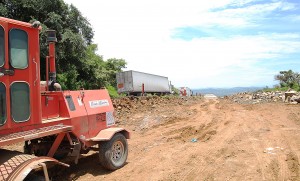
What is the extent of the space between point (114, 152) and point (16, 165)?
3235 millimetres

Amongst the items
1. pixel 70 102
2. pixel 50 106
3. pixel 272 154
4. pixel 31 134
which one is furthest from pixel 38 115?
pixel 272 154

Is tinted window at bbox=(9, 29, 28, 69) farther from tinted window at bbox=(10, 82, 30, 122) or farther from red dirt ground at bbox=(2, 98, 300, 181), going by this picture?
red dirt ground at bbox=(2, 98, 300, 181)

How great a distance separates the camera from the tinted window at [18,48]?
5062 mm

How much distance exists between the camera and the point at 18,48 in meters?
5.18

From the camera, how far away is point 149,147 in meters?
10.4

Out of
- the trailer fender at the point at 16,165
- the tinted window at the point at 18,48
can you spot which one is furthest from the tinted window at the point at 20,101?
the trailer fender at the point at 16,165

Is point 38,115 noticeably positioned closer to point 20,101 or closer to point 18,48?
point 20,101

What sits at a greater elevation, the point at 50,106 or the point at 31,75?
the point at 31,75

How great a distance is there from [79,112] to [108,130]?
1.01m

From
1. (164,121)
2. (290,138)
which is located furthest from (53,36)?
(164,121)

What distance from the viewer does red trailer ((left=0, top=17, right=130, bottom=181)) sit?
493 centimetres

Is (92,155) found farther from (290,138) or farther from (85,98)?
(290,138)

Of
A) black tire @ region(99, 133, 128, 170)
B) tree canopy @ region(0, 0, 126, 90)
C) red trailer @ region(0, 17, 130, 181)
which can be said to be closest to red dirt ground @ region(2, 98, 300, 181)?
black tire @ region(99, 133, 128, 170)

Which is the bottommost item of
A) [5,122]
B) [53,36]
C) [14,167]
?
[14,167]
